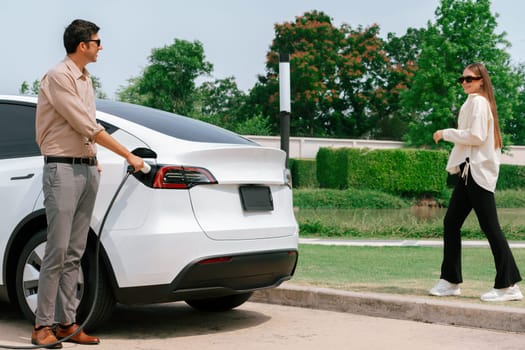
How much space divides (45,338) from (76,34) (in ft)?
6.15

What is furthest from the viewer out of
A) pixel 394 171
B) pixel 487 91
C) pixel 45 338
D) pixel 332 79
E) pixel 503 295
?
pixel 332 79

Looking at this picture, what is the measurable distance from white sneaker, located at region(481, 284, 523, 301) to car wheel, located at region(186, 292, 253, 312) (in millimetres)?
1839

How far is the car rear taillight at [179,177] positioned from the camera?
16.9ft

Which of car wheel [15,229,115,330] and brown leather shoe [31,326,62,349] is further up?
car wheel [15,229,115,330]

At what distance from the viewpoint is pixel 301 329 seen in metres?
5.85

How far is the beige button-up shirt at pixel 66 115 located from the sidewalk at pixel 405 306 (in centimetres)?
249

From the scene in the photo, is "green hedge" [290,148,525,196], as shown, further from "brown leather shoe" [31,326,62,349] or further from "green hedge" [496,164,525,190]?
"brown leather shoe" [31,326,62,349]

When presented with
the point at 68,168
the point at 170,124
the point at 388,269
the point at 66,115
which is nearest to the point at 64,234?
the point at 68,168

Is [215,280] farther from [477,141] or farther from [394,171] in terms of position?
[394,171]

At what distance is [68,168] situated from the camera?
5027mm

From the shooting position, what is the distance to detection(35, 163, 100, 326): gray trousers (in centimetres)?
501

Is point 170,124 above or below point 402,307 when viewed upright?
above

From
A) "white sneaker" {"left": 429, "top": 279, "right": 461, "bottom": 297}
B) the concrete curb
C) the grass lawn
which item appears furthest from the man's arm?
"white sneaker" {"left": 429, "top": 279, "right": 461, "bottom": 297}

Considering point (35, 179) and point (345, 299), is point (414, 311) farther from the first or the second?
point (35, 179)
